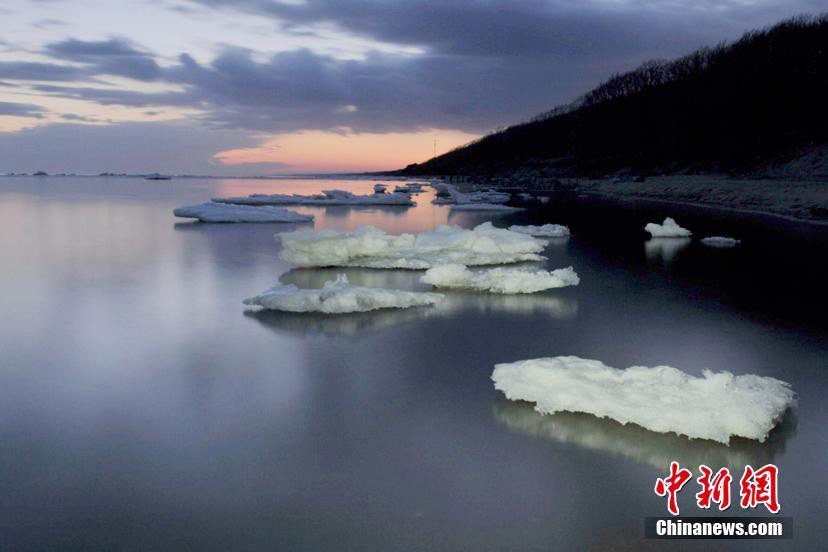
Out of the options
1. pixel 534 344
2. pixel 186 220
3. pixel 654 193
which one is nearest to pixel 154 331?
pixel 534 344

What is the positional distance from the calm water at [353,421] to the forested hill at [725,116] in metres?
29.8

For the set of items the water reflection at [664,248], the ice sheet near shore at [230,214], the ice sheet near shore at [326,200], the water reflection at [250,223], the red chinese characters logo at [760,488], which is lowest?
the red chinese characters logo at [760,488]

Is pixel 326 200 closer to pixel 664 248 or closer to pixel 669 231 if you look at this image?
pixel 669 231

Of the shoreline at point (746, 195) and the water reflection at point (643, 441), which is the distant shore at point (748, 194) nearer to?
the shoreline at point (746, 195)

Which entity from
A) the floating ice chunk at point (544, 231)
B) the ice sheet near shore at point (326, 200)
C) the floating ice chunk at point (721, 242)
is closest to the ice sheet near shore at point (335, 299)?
the floating ice chunk at point (544, 231)

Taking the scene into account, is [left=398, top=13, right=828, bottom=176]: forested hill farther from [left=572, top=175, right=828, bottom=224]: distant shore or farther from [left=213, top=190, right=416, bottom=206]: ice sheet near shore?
[left=213, top=190, right=416, bottom=206]: ice sheet near shore

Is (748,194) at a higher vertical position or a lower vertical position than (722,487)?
higher

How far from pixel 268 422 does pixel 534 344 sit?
8.21ft

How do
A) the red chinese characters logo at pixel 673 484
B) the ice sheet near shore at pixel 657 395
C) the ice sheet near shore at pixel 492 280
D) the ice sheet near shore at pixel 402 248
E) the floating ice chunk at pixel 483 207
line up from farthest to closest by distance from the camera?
the floating ice chunk at pixel 483 207
the ice sheet near shore at pixel 402 248
the ice sheet near shore at pixel 492 280
the ice sheet near shore at pixel 657 395
the red chinese characters logo at pixel 673 484

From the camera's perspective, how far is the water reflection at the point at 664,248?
1188 centimetres

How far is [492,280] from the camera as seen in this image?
789cm

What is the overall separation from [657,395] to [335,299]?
3.33m

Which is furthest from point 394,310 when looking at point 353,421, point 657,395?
point 657,395

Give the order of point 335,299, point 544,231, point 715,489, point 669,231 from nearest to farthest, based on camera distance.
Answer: point 715,489
point 335,299
point 669,231
point 544,231
